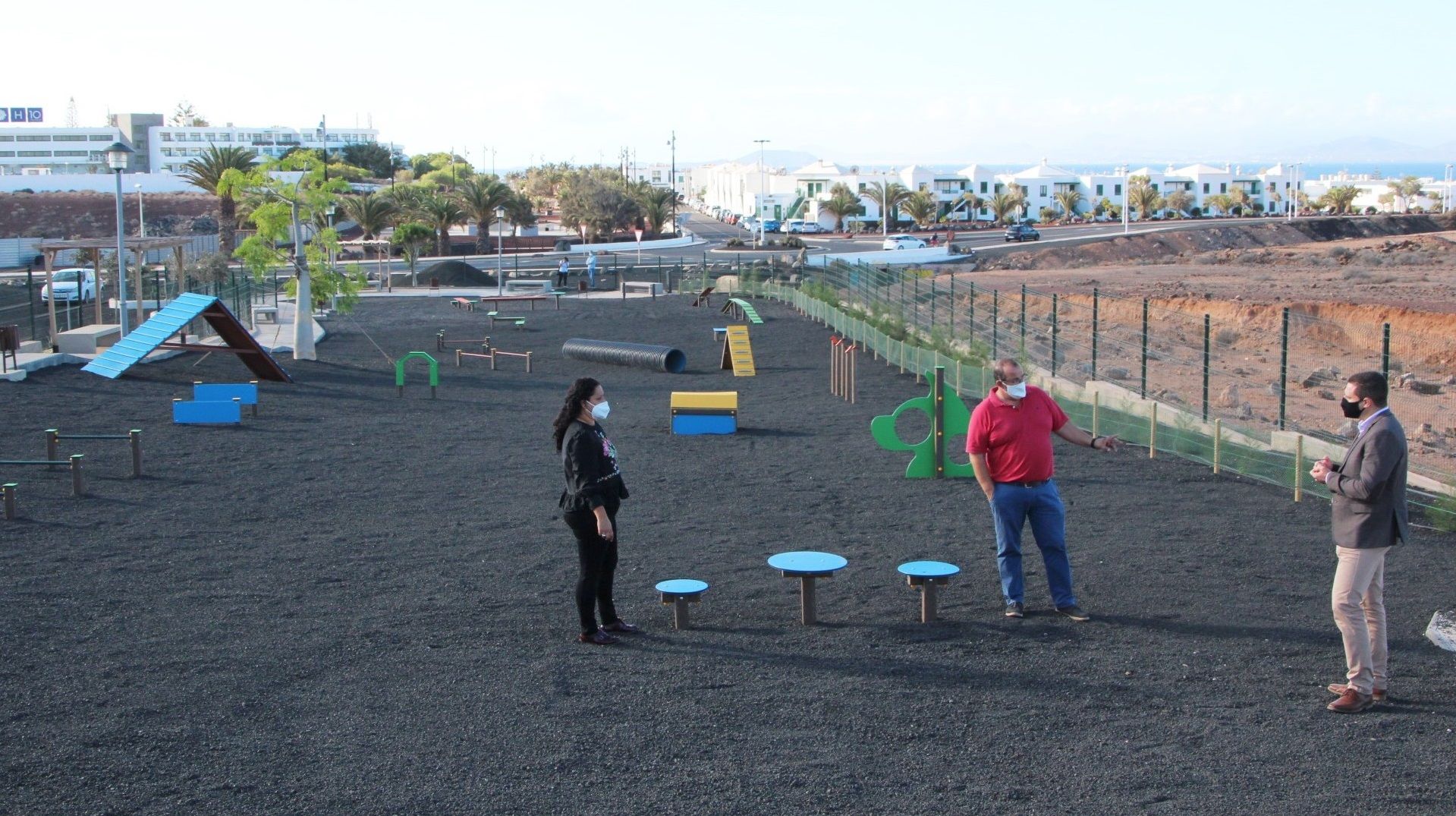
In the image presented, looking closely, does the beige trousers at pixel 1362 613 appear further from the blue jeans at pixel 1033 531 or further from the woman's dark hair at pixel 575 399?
the woman's dark hair at pixel 575 399

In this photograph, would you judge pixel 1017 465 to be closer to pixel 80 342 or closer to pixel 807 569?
pixel 807 569

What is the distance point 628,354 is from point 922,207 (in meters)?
71.4

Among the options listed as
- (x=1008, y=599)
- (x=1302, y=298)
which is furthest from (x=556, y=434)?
(x=1302, y=298)

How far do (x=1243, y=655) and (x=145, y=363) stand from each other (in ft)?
67.0

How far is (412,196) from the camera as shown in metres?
68.7

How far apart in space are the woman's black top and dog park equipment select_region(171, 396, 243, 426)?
36.1ft

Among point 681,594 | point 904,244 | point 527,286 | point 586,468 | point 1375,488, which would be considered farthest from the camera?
point 904,244

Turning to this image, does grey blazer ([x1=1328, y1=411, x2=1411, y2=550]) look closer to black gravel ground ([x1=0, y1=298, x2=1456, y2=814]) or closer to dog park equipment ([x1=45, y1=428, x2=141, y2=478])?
black gravel ground ([x1=0, y1=298, x2=1456, y2=814])

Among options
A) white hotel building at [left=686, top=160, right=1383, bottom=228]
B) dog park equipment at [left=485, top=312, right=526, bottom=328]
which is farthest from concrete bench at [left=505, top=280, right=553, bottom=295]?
white hotel building at [left=686, top=160, right=1383, bottom=228]

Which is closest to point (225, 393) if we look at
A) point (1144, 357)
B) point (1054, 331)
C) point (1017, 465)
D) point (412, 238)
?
point (1054, 331)

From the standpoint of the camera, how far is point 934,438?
43.7 feet

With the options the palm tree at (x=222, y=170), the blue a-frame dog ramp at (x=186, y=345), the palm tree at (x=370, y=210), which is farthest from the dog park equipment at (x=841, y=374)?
the palm tree at (x=222, y=170)

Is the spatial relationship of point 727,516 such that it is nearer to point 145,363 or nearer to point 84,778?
point 84,778

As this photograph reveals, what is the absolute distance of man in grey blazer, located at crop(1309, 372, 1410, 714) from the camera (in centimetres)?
622
